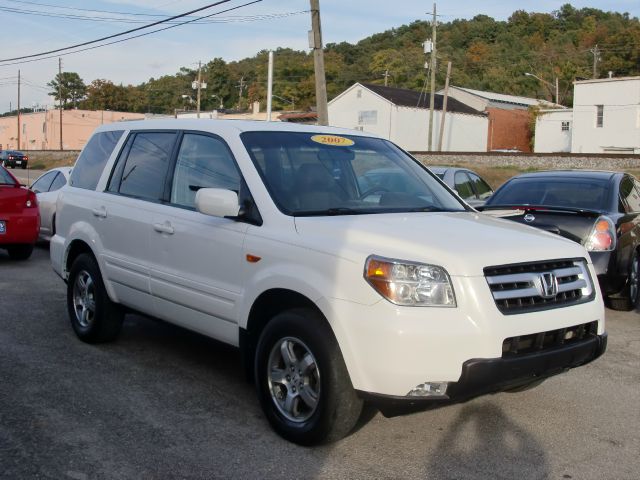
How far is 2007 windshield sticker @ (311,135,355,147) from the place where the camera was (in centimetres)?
531

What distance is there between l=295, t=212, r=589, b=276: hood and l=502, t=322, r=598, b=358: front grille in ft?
1.34

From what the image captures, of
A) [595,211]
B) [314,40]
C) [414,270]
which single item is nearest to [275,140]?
[414,270]

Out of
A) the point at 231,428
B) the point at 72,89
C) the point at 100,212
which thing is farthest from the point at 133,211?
the point at 72,89

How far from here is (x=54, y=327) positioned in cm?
705

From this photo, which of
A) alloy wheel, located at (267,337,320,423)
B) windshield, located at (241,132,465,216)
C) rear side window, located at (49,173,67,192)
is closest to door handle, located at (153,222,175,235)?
windshield, located at (241,132,465,216)

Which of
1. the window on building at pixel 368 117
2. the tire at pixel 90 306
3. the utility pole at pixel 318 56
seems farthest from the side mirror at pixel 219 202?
the window on building at pixel 368 117

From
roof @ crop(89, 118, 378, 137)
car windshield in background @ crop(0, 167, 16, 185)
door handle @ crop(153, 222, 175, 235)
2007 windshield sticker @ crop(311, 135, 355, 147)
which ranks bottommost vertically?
door handle @ crop(153, 222, 175, 235)

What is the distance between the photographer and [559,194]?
28.3 ft

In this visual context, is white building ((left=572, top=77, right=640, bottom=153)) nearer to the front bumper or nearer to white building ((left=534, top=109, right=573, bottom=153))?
white building ((left=534, top=109, right=573, bottom=153))

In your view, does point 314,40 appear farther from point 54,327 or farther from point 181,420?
point 181,420

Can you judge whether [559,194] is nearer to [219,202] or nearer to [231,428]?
[219,202]

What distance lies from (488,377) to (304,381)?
104 centimetres

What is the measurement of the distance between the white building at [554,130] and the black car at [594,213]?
52.2 m

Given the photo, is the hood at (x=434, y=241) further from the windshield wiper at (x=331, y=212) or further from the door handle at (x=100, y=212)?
the door handle at (x=100, y=212)
